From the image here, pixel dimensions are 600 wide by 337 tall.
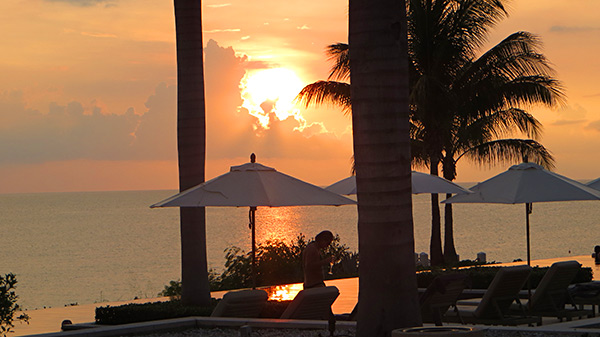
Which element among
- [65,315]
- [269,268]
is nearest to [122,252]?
[269,268]

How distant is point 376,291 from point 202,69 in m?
7.48

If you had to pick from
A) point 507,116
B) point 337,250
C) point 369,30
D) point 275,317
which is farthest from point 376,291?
point 507,116

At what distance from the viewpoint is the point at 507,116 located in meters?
30.5

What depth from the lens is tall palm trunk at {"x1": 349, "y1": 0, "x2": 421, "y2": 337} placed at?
9211mm

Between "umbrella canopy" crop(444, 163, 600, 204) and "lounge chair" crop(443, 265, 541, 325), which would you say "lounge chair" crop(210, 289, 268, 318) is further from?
"umbrella canopy" crop(444, 163, 600, 204)

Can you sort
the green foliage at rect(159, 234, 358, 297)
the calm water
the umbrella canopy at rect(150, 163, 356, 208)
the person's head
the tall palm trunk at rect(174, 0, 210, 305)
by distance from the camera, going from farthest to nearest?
the calm water < the green foliage at rect(159, 234, 358, 297) < the tall palm trunk at rect(174, 0, 210, 305) < the umbrella canopy at rect(150, 163, 356, 208) < the person's head

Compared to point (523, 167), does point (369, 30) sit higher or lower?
higher

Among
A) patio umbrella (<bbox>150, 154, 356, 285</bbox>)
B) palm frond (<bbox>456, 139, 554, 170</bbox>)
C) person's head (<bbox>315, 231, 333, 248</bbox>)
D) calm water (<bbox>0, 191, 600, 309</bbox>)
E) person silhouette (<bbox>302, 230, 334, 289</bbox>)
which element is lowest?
calm water (<bbox>0, 191, 600, 309</bbox>)

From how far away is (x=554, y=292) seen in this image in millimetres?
14578

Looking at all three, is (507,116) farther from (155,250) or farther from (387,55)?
(155,250)

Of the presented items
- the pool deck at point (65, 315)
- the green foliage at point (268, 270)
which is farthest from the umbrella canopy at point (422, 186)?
the green foliage at point (268, 270)

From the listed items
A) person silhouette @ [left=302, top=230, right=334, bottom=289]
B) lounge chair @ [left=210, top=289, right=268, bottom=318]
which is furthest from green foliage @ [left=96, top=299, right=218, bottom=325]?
person silhouette @ [left=302, top=230, right=334, bottom=289]

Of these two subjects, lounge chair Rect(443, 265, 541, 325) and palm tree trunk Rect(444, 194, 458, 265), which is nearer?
lounge chair Rect(443, 265, 541, 325)

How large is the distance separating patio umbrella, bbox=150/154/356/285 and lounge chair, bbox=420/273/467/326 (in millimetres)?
1795
